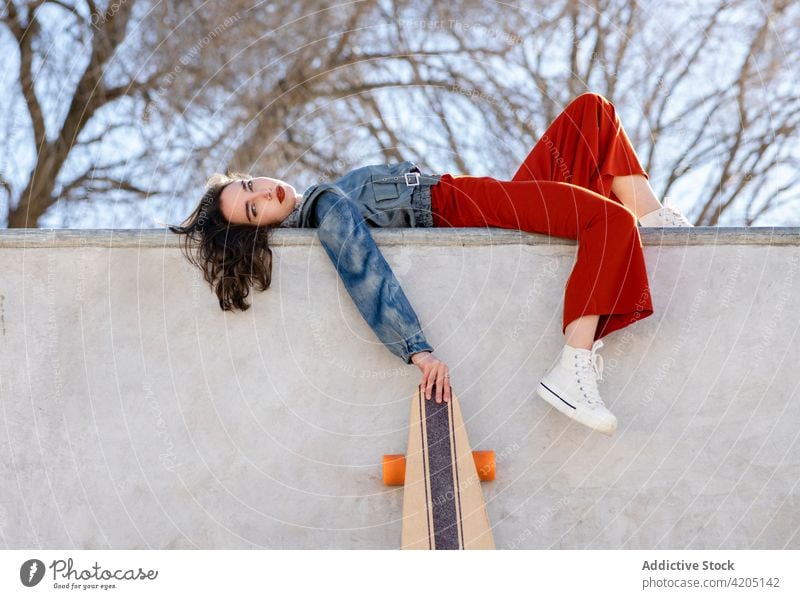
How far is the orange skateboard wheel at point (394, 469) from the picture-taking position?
3000 millimetres

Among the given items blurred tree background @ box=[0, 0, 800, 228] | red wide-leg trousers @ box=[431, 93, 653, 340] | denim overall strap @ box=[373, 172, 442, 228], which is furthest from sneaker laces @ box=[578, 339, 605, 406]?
blurred tree background @ box=[0, 0, 800, 228]

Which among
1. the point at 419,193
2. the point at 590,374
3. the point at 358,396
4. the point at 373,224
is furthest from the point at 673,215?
the point at 358,396

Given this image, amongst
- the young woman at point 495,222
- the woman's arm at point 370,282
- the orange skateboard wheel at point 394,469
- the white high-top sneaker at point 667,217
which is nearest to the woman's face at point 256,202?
the young woman at point 495,222

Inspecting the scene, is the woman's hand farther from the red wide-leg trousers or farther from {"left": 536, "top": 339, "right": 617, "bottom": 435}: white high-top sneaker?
the red wide-leg trousers

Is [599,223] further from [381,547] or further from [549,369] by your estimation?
[381,547]

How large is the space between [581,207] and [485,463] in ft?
2.78

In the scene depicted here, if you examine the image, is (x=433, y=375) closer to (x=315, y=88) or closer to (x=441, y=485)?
(x=441, y=485)

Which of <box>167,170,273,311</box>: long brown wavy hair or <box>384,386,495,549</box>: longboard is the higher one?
<box>167,170,273,311</box>: long brown wavy hair

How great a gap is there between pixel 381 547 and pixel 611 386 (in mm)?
875

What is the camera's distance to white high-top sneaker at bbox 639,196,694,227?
3438mm

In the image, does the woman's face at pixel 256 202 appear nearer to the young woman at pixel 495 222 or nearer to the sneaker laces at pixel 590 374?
the young woman at pixel 495 222

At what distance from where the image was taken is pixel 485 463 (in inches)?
118

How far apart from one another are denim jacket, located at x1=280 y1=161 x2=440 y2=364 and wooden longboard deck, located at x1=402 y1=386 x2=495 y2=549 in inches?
7.7

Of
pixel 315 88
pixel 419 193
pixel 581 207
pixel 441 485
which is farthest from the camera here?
pixel 315 88
